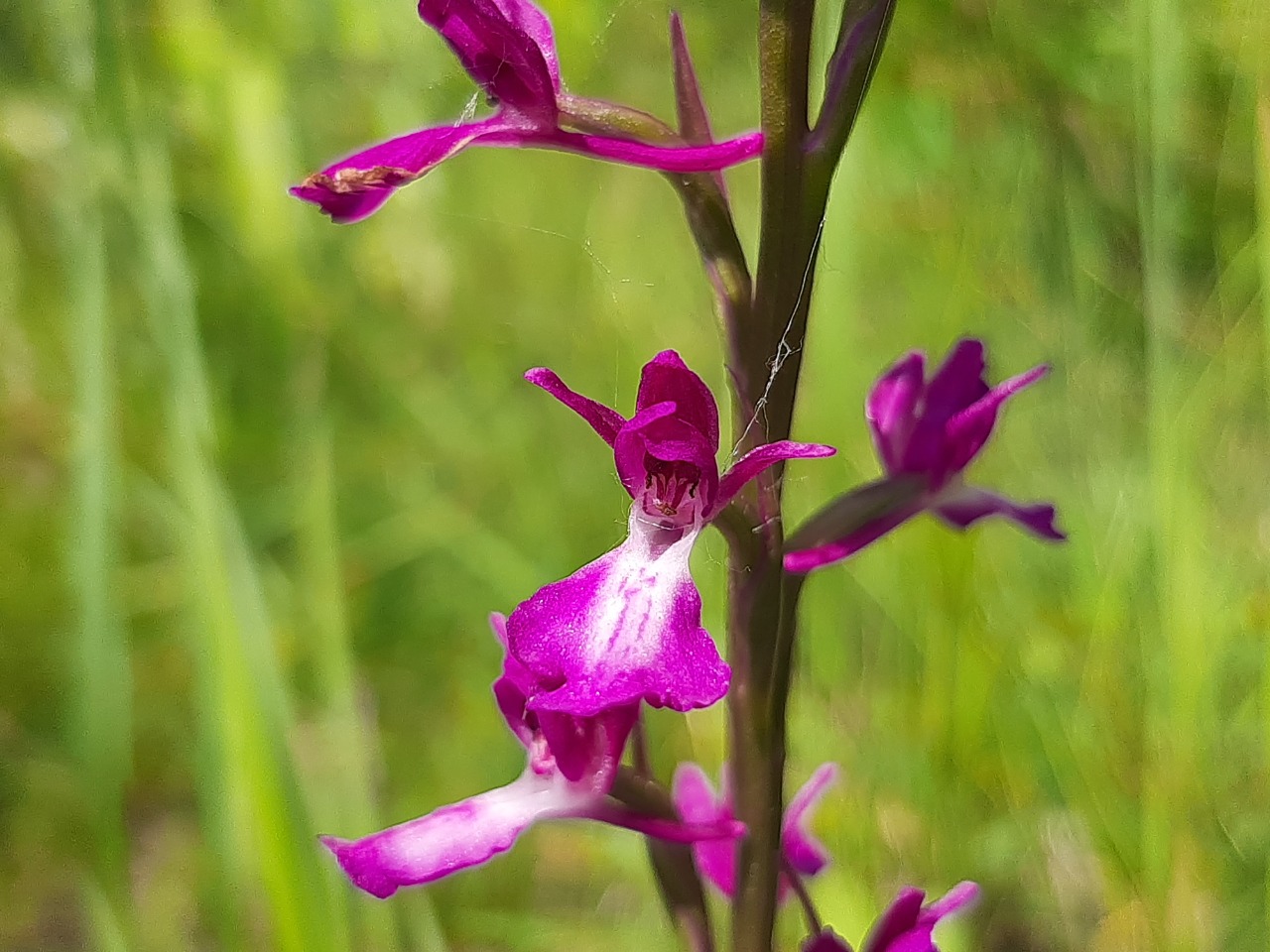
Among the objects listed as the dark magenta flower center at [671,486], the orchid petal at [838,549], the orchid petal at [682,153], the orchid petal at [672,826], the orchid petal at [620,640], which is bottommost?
the orchid petal at [672,826]

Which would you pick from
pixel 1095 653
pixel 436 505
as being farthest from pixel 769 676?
pixel 436 505

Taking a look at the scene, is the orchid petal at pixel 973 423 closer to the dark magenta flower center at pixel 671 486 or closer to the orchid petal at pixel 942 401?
the orchid petal at pixel 942 401

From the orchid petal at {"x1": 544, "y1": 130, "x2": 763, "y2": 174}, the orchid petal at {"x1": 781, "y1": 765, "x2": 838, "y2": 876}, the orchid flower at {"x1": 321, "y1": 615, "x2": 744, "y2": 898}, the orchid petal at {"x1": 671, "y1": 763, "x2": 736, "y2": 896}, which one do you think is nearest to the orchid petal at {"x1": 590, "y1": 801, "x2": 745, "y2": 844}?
the orchid flower at {"x1": 321, "y1": 615, "x2": 744, "y2": 898}

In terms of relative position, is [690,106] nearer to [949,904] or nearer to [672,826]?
[672,826]

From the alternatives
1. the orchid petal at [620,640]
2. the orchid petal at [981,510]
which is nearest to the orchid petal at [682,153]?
the orchid petal at [620,640]

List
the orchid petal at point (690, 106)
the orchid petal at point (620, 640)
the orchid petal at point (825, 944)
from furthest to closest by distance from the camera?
the orchid petal at point (825, 944) < the orchid petal at point (690, 106) < the orchid petal at point (620, 640)

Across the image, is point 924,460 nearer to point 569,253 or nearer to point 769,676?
point 769,676
